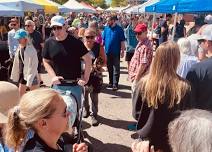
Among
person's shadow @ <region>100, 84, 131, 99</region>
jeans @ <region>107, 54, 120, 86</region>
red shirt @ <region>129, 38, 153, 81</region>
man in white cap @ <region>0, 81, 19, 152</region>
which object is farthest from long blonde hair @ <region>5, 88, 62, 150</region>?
jeans @ <region>107, 54, 120, 86</region>

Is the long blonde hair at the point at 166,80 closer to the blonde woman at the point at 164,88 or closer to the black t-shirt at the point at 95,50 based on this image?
the blonde woman at the point at 164,88

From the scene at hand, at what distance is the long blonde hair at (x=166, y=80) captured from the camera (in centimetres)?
384

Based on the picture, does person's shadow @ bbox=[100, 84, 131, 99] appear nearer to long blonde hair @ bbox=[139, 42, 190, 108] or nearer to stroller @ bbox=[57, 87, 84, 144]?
stroller @ bbox=[57, 87, 84, 144]

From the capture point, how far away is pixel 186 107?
3926 mm

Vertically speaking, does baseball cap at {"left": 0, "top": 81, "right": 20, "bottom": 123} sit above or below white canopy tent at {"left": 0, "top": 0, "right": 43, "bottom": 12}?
below

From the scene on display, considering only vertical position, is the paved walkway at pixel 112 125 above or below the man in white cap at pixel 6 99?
below

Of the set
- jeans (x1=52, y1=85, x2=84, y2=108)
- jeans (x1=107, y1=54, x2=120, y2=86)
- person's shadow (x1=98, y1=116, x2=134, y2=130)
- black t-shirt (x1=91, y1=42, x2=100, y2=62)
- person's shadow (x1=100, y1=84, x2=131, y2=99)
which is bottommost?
A: person's shadow (x1=98, y1=116, x2=134, y2=130)

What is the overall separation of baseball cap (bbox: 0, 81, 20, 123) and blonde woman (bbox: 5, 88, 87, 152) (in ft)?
0.71

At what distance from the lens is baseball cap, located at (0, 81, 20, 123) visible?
2.70 m

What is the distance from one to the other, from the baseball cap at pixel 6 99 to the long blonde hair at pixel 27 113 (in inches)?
8.4

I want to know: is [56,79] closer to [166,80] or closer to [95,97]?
[166,80]

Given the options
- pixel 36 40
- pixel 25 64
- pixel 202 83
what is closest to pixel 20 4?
pixel 36 40

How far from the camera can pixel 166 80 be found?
3832 mm

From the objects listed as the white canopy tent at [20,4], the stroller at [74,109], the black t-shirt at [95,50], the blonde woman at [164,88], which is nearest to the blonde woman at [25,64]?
the black t-shirt at [95,50]
